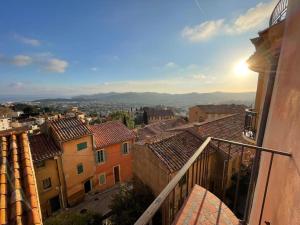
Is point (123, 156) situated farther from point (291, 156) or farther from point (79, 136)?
point (291, 156)

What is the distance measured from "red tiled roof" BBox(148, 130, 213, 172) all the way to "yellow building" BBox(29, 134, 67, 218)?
24.9ft

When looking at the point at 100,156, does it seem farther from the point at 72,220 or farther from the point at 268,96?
the point at 268,96

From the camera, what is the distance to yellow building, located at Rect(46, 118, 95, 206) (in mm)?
12930

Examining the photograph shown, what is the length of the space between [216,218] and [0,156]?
4325 mm

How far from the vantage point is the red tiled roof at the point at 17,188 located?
7.50ft

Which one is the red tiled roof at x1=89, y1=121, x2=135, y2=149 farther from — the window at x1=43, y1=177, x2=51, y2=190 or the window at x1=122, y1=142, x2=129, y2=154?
the window at x1=43, y1=177, x2=51, y2=190

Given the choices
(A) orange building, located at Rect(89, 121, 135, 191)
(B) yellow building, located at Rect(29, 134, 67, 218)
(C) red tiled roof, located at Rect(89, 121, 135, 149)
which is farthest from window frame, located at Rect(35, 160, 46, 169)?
(C) red tiled roof, located at Rect(89, 121, 135, 149)

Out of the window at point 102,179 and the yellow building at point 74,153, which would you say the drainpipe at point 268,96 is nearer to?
the yellow building at point 74,153

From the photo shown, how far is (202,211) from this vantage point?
2.60 m

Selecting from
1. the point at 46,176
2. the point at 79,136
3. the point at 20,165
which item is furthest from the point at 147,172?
the point at 20,165

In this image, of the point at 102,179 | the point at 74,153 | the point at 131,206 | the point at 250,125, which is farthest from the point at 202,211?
the point at 102,179

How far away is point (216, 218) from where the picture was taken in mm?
2611

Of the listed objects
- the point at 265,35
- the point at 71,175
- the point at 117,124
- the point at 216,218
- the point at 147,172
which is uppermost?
the point at 265,35

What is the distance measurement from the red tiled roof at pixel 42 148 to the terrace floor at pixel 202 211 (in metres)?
12.1
